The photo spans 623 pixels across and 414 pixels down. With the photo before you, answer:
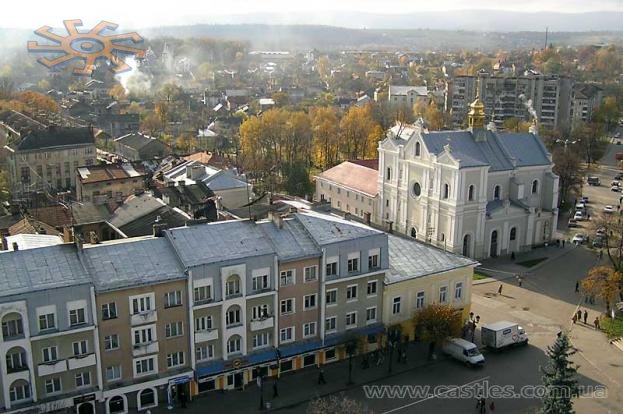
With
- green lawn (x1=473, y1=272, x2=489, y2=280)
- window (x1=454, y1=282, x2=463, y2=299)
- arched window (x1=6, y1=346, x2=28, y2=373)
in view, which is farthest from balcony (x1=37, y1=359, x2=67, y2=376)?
green lawn (x1=473, y1=272, x2=489, y2=280)

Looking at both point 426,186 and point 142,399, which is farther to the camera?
point 426,186

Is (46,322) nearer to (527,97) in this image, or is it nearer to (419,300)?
(419,300)

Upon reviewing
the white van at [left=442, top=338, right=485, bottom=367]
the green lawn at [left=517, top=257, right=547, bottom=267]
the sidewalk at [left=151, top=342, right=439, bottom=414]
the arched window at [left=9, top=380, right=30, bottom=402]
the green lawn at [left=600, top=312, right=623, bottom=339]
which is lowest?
the green lawn at [left=517, top=257, right=547, bottom=267]

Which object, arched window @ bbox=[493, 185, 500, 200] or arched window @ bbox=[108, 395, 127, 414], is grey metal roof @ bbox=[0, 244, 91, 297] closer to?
arched window @ bbox=[108, 395, 127, 414]

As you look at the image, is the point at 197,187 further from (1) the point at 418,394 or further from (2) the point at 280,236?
(1) the point at 418,394

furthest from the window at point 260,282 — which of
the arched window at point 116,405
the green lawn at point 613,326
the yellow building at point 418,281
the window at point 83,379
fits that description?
the green lawn at point 613,326

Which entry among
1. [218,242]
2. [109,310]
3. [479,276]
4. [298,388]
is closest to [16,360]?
[109,310]

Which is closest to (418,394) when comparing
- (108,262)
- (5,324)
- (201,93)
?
(108,262)
